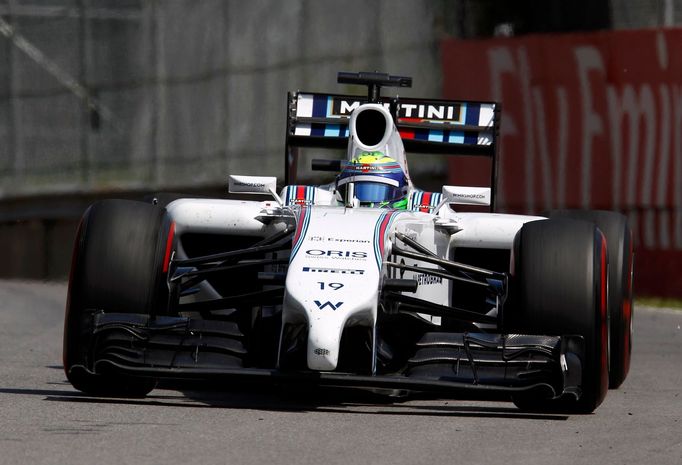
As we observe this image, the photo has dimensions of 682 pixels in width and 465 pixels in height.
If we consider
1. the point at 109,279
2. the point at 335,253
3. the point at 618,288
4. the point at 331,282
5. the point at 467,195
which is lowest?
the point at 618,288

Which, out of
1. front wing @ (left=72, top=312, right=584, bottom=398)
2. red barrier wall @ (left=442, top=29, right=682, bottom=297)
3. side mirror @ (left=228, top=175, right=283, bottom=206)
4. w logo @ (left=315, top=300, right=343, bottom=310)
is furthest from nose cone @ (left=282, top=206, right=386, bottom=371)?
red barrier wall @ (left=442, top=29, right=682, bottom=297)

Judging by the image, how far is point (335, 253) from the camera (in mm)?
8164

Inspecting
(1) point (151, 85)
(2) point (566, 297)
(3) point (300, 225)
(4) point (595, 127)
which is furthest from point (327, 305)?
(1) point (151, 85)

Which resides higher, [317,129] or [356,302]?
[317,129]

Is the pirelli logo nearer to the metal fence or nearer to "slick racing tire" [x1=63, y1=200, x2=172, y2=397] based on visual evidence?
"slick racing tire" [x1=63, y1=200, x2=172, y2=397]

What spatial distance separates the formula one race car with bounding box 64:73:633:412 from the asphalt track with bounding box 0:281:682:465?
0.19 meters

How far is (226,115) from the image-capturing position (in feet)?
58.9

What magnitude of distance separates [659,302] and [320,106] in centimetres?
489

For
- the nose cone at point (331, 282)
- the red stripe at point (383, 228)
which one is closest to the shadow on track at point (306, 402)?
the nose cone at point (331, 282)

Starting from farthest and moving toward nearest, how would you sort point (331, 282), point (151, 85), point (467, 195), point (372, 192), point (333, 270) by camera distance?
point (151, 85)
point (467, 195)
point (372, 192)
point (333, 270)
point (331, 282)

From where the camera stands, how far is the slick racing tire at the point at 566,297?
8141 mm

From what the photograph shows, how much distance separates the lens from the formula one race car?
788cm

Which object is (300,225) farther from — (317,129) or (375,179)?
Result: (317,129)

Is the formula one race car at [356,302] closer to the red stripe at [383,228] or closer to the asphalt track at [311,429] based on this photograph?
the red stripe at [383,228]
